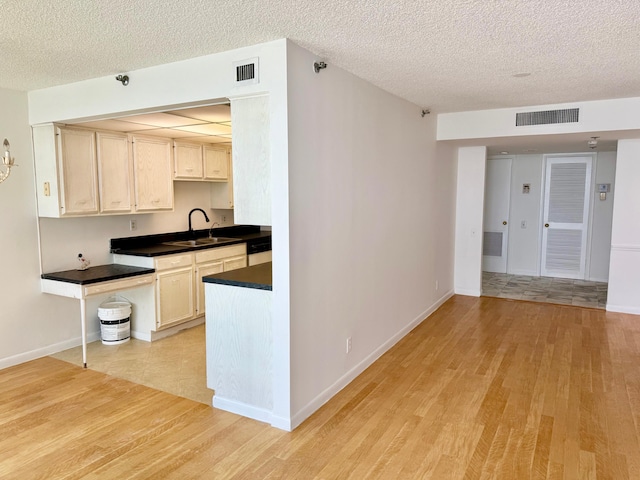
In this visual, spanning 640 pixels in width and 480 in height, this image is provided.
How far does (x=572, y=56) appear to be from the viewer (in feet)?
9.57

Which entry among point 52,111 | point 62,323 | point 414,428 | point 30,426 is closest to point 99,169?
point 52,111

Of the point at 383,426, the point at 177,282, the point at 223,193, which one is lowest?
the point at 383,426

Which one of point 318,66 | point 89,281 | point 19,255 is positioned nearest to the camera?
point 318,66

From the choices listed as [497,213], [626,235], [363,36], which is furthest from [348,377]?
[497,213]

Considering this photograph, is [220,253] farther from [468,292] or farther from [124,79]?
[468,292]

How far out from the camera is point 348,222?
3418mm

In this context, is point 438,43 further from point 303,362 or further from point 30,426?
point 30,426

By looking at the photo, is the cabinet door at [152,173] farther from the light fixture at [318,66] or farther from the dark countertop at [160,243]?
the light fixture at [318,66]

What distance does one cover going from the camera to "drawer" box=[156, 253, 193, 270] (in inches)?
176

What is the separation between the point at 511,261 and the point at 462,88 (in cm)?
512

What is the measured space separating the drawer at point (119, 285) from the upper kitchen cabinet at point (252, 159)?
1837mm

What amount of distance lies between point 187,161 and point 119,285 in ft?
5.62

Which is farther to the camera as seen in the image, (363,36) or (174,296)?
(174,296)

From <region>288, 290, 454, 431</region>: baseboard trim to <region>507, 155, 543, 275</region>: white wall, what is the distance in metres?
3.65
